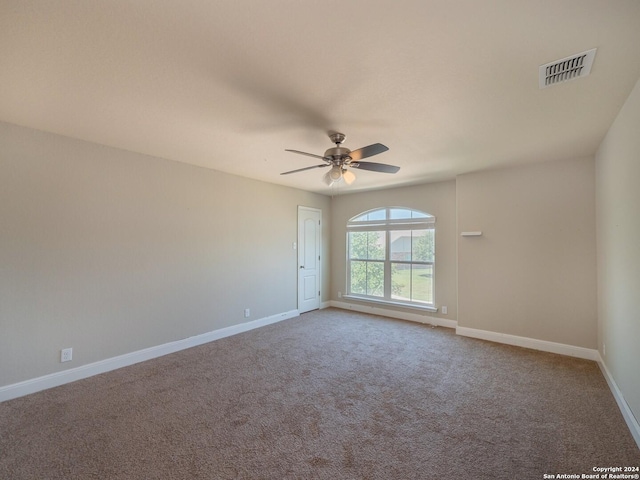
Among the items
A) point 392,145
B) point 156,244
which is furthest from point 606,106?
point 156,244

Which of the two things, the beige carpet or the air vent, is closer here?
the air vent

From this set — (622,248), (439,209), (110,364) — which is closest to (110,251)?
(110,364)

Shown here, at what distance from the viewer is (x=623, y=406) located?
2.35m

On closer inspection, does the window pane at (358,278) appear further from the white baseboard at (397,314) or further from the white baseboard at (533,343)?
the white baseboard at (533,343)

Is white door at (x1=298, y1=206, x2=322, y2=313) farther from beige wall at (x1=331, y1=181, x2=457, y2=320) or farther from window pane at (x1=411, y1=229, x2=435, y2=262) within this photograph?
window pane at (x1=411, y1=229, x2=435, y2=262)

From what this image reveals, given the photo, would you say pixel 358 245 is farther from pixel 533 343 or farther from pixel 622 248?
pixel 622 248

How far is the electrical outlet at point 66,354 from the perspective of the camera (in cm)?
292

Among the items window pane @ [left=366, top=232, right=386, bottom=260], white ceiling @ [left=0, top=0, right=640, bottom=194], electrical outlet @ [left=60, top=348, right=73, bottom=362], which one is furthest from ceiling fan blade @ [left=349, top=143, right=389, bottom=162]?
electrical outlet @ [left=60, top=348, right=73, bottom=362]

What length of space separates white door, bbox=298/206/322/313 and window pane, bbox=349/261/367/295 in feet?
2.49

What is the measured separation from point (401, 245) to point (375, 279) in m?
0.92

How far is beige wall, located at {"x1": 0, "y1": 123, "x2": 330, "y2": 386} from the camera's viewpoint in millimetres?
2699

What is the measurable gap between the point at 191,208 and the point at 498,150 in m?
4.08

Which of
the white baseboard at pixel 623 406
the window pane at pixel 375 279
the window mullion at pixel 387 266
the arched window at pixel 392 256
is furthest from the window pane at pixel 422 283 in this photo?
the white baseboard at pixel 623 406

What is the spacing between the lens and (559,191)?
12.2ft
